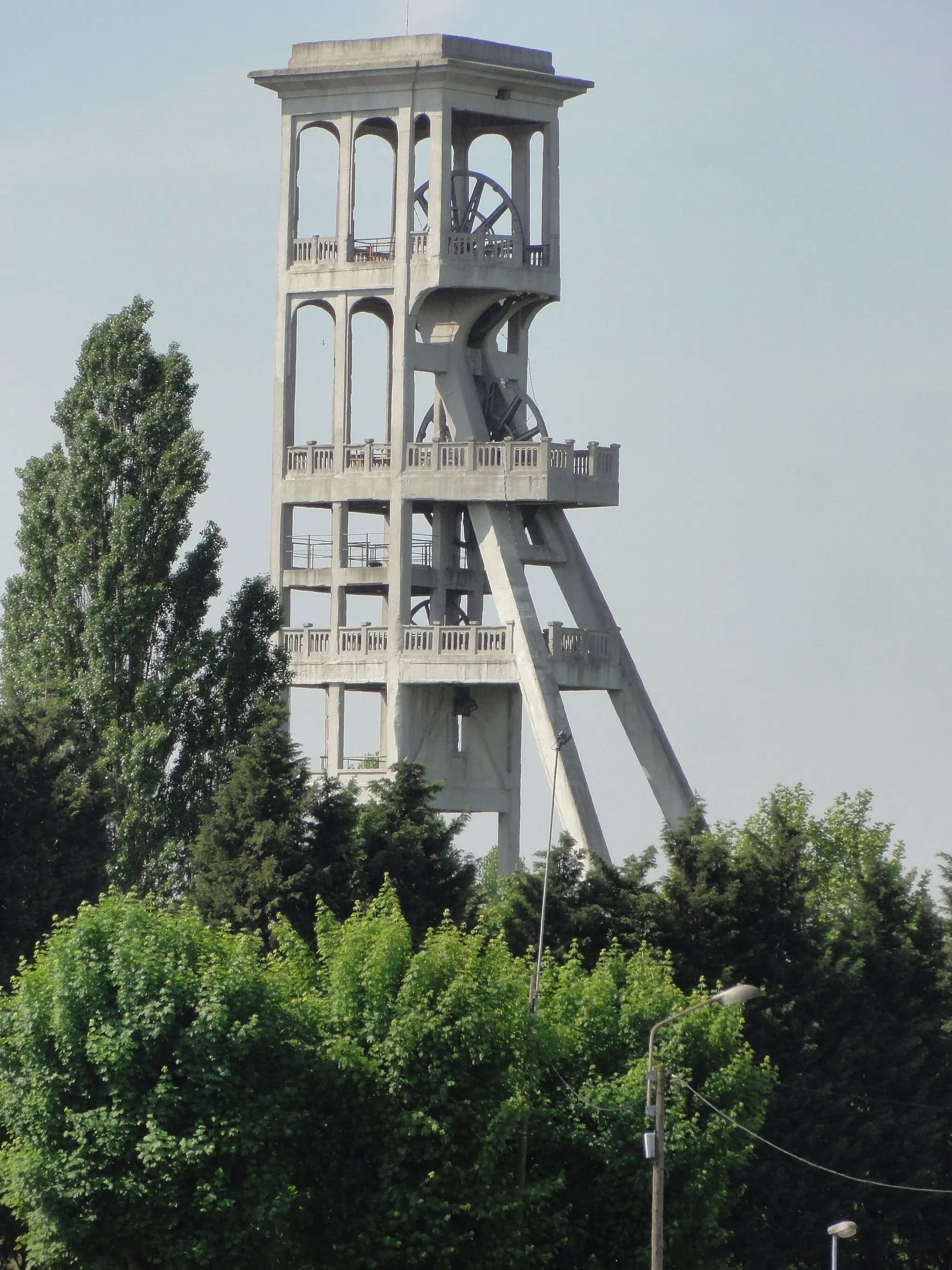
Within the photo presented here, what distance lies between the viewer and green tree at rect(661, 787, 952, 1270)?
52.6 meters

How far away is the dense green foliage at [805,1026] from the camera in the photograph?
173 ft

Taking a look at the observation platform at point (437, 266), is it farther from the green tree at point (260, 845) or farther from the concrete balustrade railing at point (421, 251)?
the green tree at point (260, 845)

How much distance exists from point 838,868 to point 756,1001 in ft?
78.4

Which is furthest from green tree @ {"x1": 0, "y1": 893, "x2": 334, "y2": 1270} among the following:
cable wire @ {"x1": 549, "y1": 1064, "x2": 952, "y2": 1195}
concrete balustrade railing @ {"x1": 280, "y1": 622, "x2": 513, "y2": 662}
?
concrete balustrade railing @ {"x1": 280, "y1": 622, "x2": 513, "y2": 662}

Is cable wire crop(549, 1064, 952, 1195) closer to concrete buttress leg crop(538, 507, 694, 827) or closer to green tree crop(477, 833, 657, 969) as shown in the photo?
green tree crop(477, 833, 657, 969)

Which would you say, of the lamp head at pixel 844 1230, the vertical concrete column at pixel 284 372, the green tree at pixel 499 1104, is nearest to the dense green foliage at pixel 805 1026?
the lamp head at pixel 844 1230

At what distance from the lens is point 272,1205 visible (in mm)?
41031

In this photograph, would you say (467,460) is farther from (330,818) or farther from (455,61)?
(330,818)

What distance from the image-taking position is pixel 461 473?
63969mm

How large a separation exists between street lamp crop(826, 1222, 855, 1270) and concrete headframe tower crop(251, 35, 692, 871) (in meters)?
14.8

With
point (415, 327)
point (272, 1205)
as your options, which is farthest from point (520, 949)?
point (415, 327)

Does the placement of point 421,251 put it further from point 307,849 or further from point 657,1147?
point 657,1147

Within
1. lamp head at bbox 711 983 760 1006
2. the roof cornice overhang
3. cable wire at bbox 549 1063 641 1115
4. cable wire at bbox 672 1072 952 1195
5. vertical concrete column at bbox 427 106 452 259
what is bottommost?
cable wire at bbox 672 1072 952 1195

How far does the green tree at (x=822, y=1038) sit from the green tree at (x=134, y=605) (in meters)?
9.68
